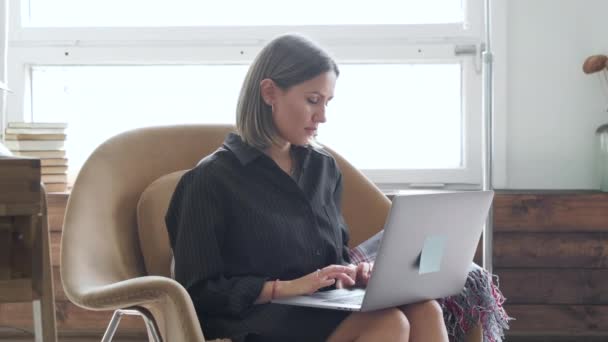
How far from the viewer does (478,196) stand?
4.77 feet

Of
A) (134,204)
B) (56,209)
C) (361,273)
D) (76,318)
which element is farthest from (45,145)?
(361,273)

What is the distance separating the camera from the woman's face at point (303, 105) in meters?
1.59

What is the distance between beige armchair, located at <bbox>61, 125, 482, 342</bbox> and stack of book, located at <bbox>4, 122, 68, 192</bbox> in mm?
829

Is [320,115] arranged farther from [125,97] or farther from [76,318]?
[125,97]

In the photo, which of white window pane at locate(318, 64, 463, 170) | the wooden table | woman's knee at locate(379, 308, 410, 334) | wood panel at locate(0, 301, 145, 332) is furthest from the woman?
white window pane at locate(318, 64, 463, 170)

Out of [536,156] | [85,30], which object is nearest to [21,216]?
[85,30]

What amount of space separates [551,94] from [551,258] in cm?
61

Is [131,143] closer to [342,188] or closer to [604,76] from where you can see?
[342,188]

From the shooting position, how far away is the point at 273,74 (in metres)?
1.61

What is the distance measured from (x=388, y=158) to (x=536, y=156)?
51cm

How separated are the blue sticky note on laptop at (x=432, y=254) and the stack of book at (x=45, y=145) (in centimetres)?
157

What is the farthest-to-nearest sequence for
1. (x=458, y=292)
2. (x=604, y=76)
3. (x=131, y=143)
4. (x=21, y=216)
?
(x=604, y=76), (x=131, y=143), (x=458, y=292), (x=21, y=216)

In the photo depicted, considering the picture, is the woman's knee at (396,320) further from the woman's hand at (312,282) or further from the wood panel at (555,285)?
the wood panel at (555,285)

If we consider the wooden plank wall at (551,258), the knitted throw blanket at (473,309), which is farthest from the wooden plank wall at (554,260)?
the knitted throw blanket at (473,309)
